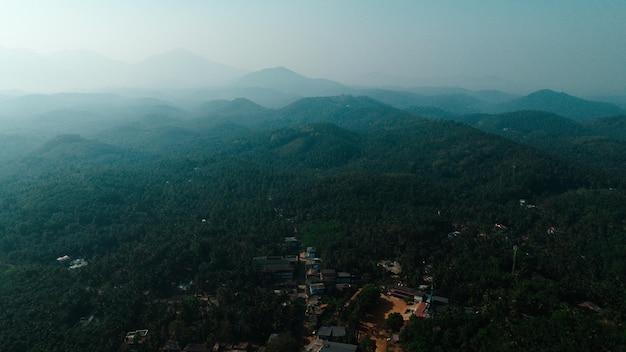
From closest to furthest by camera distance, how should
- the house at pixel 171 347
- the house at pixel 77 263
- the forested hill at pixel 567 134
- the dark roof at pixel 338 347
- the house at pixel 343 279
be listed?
the dark roof at pixel 338 347 < the house at pixel 171 347 < the house at pixel 343 279 < the house at pixel 77 263 < the forested hill at pixel 567 134

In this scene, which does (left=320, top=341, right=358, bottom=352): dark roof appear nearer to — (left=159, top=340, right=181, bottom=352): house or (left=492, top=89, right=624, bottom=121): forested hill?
(left=159, top=340, right=181, bottom=352): house

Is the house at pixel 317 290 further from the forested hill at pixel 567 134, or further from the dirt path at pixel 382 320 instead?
the forested hill at pixel 567 134

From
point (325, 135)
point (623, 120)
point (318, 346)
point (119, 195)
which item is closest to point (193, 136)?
point (325, 135)

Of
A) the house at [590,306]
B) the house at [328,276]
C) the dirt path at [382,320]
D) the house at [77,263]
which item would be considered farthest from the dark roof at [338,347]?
the house at [77,263]

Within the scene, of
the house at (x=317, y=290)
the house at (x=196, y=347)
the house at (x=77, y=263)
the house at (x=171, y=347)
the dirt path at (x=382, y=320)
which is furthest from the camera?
the house at (x=77, y=263)

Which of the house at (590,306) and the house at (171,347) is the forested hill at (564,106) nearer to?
the house at (590,306)

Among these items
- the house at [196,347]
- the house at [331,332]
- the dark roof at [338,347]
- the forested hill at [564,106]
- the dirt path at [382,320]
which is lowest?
the house at [196,347]

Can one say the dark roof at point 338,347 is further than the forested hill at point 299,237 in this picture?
No

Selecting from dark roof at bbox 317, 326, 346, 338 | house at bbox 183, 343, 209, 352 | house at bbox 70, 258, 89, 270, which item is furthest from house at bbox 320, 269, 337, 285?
house at bbox 70, 258, 89, 270

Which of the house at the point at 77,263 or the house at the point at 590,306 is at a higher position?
the house at the point at 590,306
